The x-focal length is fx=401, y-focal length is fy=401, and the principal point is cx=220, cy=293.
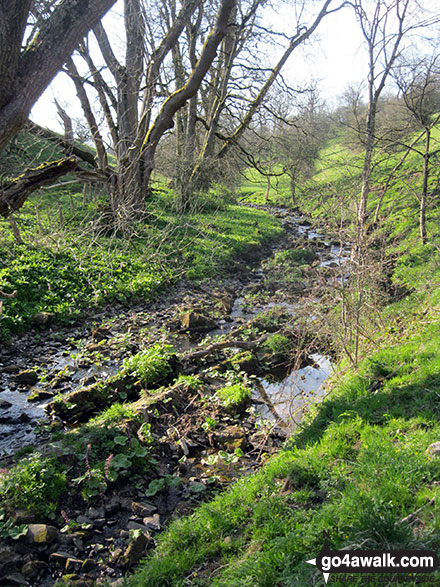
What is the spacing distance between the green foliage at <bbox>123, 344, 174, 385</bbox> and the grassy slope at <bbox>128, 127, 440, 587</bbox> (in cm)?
263

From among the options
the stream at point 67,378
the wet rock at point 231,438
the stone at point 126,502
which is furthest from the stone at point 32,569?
the wet rock at point 231,438

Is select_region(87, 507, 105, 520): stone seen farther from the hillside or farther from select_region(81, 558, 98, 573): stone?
select_region(81, 558, 98, 573): stone

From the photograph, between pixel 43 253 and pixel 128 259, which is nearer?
pixel 43 253

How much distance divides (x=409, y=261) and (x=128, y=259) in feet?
26.9

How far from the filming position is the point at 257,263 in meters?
15.5

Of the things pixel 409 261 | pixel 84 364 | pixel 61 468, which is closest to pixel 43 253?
pixel 84 364

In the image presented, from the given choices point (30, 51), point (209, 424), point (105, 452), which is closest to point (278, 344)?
point (209, 424)

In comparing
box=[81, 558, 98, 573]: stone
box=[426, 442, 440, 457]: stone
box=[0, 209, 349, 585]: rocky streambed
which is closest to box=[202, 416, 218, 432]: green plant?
box=[0, 209, 349, 585]: rocky streambed

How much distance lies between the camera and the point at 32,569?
327cm

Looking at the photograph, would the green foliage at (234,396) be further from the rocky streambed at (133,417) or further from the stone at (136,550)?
the stone at (136,550)

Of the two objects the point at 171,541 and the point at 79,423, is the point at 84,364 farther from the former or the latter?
the point at 171,541

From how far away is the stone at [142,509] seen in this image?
13.3 ft

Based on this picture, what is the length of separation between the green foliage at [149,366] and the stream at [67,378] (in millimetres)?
457

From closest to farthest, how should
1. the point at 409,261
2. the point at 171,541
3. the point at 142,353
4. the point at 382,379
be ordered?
the point at 171,541 → the point at 382,379 → the point at 142,353 → the point at 409,261
